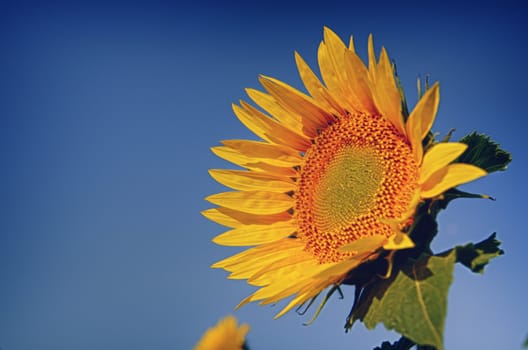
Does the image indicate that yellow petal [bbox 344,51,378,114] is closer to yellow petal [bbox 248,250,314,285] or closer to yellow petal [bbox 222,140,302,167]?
yellow petal [bbox 222,140,302,167]

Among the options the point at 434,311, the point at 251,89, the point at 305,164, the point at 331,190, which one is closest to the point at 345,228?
the point at 331,190

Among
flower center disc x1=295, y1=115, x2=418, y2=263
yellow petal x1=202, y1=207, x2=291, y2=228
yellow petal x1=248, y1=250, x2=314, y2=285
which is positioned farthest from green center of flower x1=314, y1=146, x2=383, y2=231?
yellow petal x1=202, y1=207, x2=291, y2=228

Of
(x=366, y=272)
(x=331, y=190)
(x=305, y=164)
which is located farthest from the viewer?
(x=305, y=164)

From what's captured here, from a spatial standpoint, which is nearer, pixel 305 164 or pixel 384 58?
pixel 384 58

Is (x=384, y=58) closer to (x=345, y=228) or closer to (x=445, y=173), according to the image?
(x=445, y=173)

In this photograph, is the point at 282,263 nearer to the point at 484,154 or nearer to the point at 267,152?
the point at 267,152

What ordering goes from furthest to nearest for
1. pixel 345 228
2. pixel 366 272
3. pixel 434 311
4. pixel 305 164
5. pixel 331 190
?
1. pixel 305 164
2. pixel 331 190
3. pixel 345 228
4. pixel 366 272
5. pixel 434 311

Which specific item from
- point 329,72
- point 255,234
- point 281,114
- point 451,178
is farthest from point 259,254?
point 451,178
